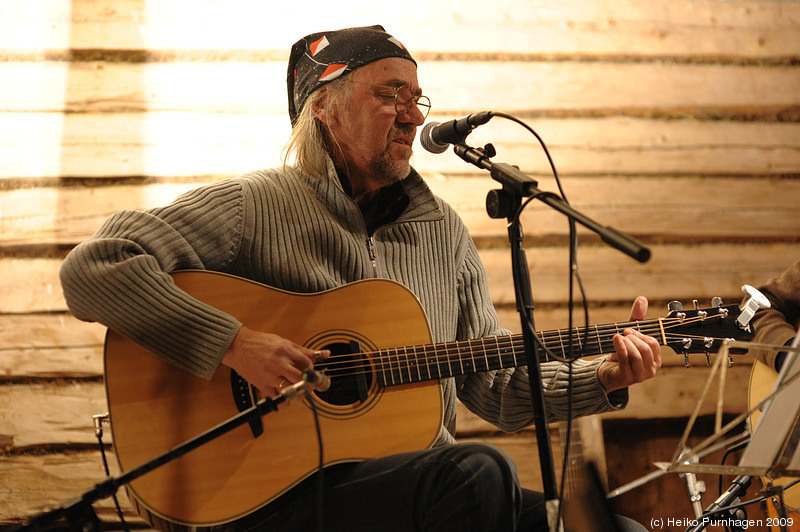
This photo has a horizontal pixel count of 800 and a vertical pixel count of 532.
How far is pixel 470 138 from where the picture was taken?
10.9ft

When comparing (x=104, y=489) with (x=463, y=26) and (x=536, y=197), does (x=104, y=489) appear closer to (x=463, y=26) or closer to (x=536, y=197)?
(x=536, y=197)

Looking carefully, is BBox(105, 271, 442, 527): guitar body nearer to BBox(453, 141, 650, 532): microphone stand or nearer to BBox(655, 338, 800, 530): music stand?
BBox(453, 141, 650, 532): microphone stand

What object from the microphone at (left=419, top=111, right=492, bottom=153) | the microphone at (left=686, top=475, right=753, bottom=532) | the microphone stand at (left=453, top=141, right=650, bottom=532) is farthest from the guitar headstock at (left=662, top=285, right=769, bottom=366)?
the microphone at (left=419, top=111, right=492, bottom=153)

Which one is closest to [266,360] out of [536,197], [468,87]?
[536,197]

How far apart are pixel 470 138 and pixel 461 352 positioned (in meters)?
1.43

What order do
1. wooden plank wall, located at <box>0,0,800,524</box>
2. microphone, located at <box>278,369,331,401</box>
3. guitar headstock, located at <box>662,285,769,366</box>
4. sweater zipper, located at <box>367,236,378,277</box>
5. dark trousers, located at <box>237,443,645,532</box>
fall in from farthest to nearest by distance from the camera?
1. wooden plank wall, located at <box>0,0,800,524</box>
2. sweater zipper, located at <box>367,236,378,277</box>
3. guitar headstock, located at <box>662,285,769,366</box>
4. dark trousers, located at <box>237,443,645,532</box>
5. microphone, located at <box>278,369,331,401</box>

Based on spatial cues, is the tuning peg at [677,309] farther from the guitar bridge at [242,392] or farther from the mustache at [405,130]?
the guitar bridge at [242,392]

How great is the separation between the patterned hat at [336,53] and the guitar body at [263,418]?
868mm

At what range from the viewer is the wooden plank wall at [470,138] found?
2973mm

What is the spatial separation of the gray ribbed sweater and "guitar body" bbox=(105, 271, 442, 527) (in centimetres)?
9

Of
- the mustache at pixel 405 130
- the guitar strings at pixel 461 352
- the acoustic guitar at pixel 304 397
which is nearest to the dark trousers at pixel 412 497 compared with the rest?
the acoustic guitar at pixel 304 397

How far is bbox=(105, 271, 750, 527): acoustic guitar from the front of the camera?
6.27 ft

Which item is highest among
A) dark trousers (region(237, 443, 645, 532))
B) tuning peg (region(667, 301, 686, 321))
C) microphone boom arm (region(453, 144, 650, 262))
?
microphone boom arm (region(453, 144, 650, 262))

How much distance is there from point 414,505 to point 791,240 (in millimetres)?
2765
